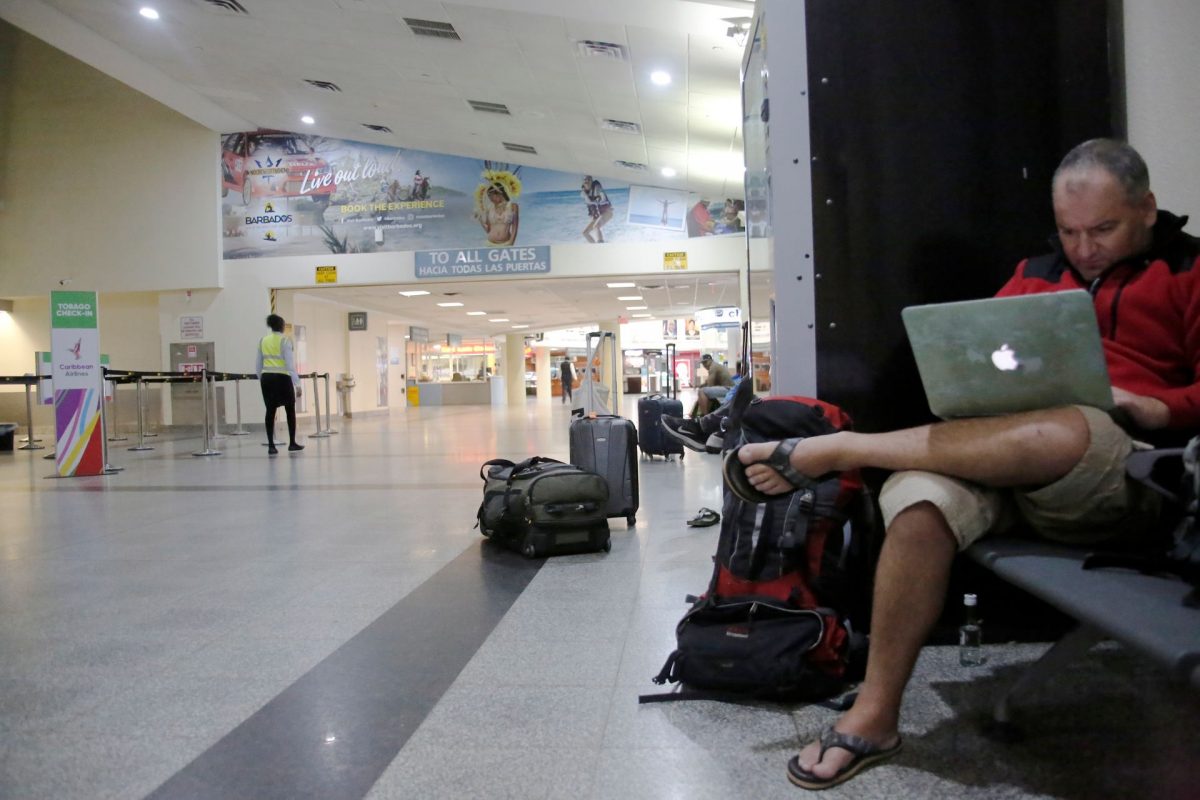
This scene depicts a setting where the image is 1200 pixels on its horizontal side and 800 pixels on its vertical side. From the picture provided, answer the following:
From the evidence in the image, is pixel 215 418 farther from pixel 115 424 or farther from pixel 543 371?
pixel 543 371

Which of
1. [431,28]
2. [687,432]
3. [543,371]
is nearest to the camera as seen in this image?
[687,432]

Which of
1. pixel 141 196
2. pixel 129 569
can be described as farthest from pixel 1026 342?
pixel 141 196

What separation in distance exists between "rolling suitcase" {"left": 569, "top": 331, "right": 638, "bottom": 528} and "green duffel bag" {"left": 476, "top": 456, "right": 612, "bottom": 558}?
472mm

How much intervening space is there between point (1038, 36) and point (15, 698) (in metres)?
3.23

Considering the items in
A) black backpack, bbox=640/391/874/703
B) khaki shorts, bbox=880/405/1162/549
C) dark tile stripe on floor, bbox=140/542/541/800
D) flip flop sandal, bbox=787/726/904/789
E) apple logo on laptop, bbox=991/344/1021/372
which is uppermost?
apple logo on laptop, bbox=991/344/1021/372

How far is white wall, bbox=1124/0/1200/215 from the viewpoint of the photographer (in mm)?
1975

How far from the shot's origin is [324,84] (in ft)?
34.4

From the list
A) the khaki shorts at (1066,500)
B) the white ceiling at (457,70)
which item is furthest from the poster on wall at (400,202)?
the khaki shorts at (1066,500)

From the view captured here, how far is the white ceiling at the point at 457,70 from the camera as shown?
741cm

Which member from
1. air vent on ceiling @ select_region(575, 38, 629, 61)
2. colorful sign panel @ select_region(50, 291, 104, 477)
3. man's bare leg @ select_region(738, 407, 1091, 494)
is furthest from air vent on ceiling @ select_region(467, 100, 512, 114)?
man's bare leg @ select_region(738, 407, 1091, 494)

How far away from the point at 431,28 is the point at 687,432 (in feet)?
19.2

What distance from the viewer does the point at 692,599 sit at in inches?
84.7

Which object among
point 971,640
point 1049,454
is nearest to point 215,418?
point 971,640

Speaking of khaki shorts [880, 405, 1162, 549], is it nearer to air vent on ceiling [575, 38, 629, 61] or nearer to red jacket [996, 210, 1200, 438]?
red jacket [996, 210, 1200, 438]
